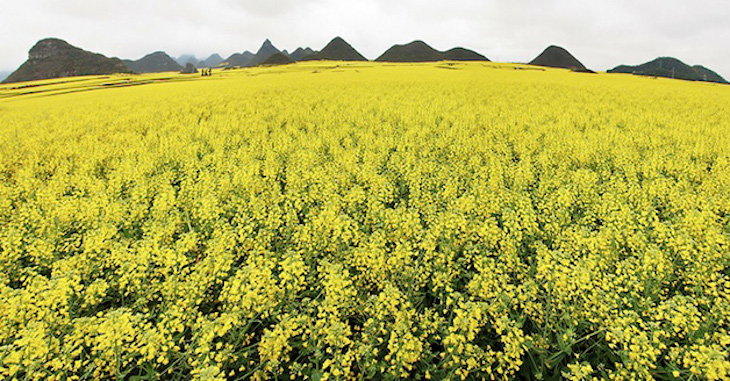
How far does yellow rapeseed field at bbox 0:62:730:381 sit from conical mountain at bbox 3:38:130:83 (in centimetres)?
19018

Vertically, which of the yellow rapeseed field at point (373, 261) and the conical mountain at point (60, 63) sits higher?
the conical mountain at point (60, 63)

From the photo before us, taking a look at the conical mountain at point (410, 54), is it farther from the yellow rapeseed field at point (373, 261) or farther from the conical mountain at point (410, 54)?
the yellow rapeseed field at point (373, 261)

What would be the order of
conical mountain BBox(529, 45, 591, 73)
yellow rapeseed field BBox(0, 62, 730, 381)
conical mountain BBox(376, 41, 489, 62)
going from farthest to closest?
conical mountain BBox(529, 45, 591, 73), conical mountain BBox(376, 41, 489, 62), yellow rapeseed field BBox(0, 62, 730, 381)

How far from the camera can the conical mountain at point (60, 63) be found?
14850 centimetres

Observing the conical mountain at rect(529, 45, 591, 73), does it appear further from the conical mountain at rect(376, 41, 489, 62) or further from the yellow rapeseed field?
the yellow rapeseed field

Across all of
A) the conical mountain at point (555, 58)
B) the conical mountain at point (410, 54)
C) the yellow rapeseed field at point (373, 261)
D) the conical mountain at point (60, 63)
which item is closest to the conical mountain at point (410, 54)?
the conical mountain at point (410, 54)

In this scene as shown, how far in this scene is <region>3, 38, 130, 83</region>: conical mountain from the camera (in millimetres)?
148500

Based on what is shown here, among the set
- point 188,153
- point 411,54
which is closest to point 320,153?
point 188,153

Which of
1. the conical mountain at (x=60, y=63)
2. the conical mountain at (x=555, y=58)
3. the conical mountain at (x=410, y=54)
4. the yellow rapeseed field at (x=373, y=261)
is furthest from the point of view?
the conical mountain at (x=555, y=58)

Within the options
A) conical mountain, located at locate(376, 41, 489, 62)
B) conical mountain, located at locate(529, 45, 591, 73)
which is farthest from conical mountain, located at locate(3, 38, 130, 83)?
conical mountain, located at locate(529, 45, 591, 73)

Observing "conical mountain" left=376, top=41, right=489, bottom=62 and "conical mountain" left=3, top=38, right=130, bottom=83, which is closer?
"conical mountain" left=3, top=38, right=130, bottom=83

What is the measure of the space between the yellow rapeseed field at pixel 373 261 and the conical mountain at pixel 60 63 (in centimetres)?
19018

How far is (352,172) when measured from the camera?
870cm

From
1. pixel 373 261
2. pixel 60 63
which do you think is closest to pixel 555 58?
pixel 373 261
